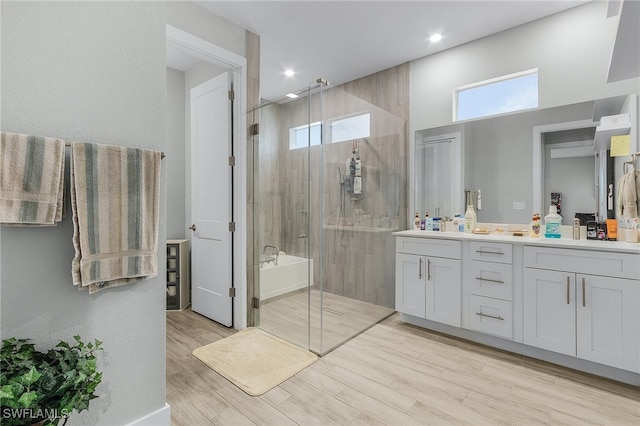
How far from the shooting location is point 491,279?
8.04 ft

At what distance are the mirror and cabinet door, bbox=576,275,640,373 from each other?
665 mm

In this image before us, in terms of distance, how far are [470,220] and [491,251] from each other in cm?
Answer: 53

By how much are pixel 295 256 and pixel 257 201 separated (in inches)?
25.5

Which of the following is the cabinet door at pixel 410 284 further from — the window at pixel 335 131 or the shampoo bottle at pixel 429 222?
the window at pixel 335 131

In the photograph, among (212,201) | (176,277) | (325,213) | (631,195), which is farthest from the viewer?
(176,277)

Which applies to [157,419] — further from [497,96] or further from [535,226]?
[497,96]

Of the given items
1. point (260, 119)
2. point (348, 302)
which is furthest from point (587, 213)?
point (260, 119)

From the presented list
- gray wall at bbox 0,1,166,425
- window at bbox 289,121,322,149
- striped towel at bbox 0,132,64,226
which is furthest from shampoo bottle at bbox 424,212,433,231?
striped towel at bbox 0,132,64,226

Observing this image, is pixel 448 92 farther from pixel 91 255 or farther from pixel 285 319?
pixel 91 255

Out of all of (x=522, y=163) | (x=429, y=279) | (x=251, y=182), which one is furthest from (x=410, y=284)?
(x=251, y=182)

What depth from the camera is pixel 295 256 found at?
271 cm

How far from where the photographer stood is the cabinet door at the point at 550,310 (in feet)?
6.89

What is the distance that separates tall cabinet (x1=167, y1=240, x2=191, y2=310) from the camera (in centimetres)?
335

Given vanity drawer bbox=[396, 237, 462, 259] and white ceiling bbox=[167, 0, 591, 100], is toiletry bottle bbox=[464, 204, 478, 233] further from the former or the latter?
white ceiling bbox=[167, 0, 591, 100]
